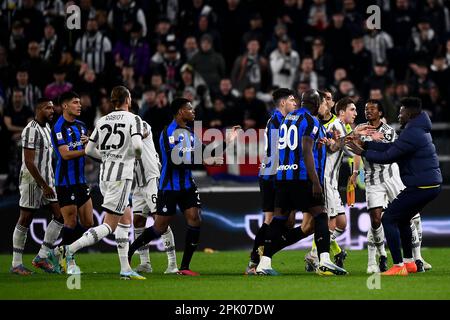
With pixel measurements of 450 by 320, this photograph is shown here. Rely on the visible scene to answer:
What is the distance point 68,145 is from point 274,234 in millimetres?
2944

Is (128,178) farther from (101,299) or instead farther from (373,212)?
(373,212)

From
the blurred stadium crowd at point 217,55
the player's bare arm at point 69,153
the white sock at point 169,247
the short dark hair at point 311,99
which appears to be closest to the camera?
the short dark hair at point 311,99

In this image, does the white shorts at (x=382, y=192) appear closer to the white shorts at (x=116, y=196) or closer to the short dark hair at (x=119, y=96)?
the white shorts at (x=116, y=196)

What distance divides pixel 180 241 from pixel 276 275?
512cm

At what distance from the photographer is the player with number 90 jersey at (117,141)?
12219 mm

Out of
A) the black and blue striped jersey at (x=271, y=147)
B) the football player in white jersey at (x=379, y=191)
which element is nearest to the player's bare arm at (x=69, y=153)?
the black and blue striped jersey at (x=271, y=147)

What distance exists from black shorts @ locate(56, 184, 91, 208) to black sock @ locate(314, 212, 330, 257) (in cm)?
322

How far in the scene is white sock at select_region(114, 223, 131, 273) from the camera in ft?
40.4

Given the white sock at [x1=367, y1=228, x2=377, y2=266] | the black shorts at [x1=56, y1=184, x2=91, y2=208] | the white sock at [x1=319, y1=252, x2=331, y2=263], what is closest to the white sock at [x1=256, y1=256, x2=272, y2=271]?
the white sock at [x1=319, y1=252, x2=331, y2=263]

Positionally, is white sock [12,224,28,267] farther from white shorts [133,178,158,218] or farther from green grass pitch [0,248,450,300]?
white shorts [133,178,158,218]

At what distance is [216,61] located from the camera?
20438 millimetres

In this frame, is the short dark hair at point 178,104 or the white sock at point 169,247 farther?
the white sock at point 169,247

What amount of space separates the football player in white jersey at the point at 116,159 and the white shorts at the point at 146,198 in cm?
122
